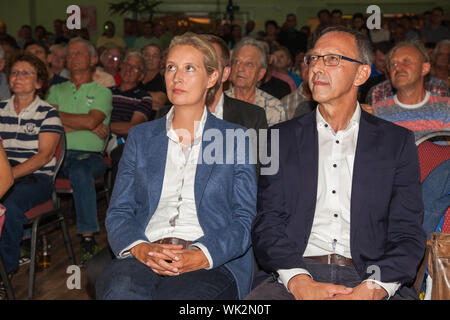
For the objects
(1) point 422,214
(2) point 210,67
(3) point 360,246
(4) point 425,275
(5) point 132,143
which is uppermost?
(2) point 210,67

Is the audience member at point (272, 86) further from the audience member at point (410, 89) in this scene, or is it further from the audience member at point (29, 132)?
the audience member at point (29, 132)

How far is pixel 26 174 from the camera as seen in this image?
3.08 meters

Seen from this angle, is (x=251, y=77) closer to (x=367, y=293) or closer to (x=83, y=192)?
(x=83, y=192)

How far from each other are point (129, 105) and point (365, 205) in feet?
10.5

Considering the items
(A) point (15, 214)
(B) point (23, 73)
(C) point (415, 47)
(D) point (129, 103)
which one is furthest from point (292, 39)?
(A) point (15, 214)

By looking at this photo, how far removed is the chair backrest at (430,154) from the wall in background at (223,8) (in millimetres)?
10590

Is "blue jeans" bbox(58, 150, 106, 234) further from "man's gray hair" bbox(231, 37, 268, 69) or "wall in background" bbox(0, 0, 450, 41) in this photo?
"wall in background" bbox(0, 0, 450, 41)

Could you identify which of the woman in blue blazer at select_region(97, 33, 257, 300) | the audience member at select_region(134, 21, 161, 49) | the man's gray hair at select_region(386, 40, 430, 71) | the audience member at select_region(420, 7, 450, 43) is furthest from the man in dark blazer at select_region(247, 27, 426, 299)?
the audience member at select_region(420, 7, 450, 43)

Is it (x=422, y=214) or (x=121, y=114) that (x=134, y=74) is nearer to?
(x=121, y=114)

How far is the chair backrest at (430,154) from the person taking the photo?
1.93 meters

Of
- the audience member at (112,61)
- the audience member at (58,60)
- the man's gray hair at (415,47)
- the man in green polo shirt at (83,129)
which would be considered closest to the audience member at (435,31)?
the audience member at (112,61)

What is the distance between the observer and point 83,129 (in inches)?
154
